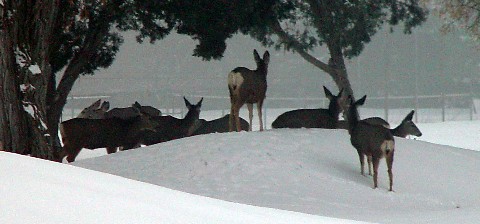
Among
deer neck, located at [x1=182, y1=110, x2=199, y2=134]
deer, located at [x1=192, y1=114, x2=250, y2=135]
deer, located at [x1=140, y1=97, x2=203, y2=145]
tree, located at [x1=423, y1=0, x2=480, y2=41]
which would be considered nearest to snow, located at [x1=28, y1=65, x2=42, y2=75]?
deer, located at [x1=140, y1=97, x2=203, y2=145]

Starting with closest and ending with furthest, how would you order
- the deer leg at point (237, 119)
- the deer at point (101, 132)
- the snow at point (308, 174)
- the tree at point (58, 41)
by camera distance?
the snow at point (308, 174) → the tree at point (58, 41) → the deer leg at point (237, 119) → the deer at point (101, 132)

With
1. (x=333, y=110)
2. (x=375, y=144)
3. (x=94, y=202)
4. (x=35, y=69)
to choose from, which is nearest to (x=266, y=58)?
(x=333, y=110)

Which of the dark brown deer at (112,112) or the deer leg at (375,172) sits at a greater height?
the dark brown deer at (112,112)

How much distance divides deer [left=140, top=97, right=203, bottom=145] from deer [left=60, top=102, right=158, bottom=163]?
0.61m

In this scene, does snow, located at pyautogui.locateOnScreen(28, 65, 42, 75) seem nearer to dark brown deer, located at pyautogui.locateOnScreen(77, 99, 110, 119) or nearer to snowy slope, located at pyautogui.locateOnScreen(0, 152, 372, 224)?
snowy slope, located at pyautogui.locateOnScreen(0, 152, 372, 224)

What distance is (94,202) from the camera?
562 cm

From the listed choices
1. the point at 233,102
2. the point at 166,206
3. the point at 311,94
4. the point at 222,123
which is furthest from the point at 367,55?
the point at 166,206

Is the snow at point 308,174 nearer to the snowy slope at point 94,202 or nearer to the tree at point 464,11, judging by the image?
the snowy slope at point 94,202

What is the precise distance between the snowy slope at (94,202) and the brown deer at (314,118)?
11.5m

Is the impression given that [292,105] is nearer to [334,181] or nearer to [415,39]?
[415,39]

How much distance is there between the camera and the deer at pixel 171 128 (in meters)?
18.9

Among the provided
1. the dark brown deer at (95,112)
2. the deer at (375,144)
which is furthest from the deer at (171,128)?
the deer at (375,144)

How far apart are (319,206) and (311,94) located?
4480cm

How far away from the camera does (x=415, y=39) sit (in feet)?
205
